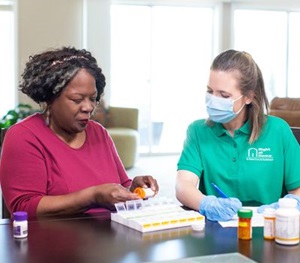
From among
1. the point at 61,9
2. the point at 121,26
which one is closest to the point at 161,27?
the point at 121,26

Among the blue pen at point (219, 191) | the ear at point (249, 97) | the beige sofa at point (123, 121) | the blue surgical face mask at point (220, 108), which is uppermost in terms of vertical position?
the ear at point (249, 97)

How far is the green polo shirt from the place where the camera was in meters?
1.84

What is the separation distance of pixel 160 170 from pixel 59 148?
4.68 m

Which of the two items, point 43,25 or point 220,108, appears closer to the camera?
point 220,108

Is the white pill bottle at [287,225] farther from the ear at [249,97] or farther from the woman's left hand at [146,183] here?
the ear at [249,97]

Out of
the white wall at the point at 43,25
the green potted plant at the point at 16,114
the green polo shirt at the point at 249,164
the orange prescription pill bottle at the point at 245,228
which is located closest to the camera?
the orange prescription pill bottle at the point at 245,228

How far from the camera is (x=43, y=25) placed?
6.88 meters

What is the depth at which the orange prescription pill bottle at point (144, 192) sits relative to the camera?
1.51 metres

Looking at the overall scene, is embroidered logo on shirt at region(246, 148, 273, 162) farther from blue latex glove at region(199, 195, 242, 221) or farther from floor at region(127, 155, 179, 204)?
floor at region(127, 155, 179, 204)

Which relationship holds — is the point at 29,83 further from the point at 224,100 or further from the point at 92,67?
the point at 224,100

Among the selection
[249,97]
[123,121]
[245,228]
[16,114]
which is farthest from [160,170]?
[245,228]

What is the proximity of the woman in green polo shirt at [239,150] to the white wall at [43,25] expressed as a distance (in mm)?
5192

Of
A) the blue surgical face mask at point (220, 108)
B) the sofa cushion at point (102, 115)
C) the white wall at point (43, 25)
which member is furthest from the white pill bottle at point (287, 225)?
the white wall at point (43, 25)

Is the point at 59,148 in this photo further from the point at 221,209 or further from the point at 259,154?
the point at 259,154
